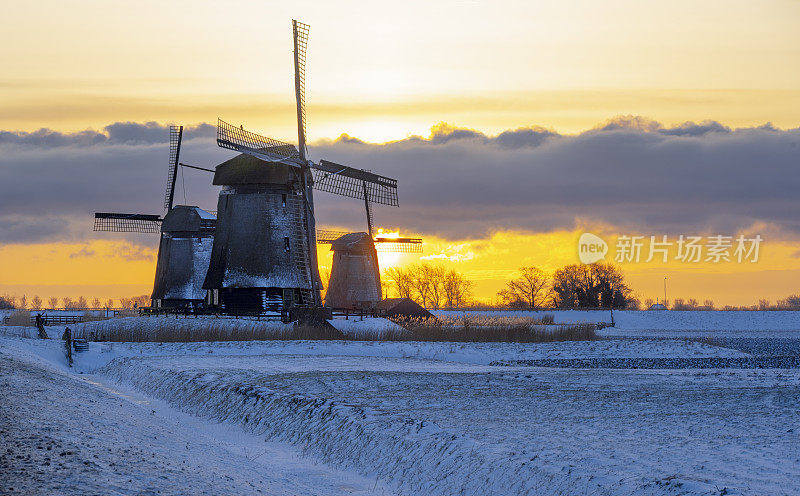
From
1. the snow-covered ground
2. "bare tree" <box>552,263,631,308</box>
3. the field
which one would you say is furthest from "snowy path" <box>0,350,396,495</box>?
"bare tree" <box>552,263,631,308</box>

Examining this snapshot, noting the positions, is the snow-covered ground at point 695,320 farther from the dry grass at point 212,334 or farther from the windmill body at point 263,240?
the dry grass at point 212,334

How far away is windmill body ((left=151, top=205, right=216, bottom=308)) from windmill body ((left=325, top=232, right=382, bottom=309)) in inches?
368

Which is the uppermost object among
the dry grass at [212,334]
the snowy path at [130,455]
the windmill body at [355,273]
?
the windmill body at [355,273]

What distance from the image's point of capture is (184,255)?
5869 centimetres

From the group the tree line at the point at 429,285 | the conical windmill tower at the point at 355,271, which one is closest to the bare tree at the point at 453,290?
the tree line at the point at 429,285

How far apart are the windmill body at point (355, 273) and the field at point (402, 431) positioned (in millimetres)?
35561

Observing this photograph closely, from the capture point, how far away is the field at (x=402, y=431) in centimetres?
966

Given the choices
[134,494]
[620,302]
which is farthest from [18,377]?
[620,302]

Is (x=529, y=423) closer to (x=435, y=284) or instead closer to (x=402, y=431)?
(x=402, y=431)

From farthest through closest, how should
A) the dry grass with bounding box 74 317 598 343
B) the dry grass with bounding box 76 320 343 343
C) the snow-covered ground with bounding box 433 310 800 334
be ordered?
the snow-covered ground with bounding box 433 310 800 334, the dry grass with bounding box 74 317 598 343, the dry grass with bounding box 76 320 343 343

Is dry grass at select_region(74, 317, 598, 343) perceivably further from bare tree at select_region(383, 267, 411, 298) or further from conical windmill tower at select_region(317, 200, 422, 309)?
A: bare tree at select_region(383, 267, 411, 298)

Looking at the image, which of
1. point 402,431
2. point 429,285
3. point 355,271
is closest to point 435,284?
point 429,285

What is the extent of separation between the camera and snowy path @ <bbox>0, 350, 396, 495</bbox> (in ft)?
29.6

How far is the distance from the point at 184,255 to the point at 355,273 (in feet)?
39.1
